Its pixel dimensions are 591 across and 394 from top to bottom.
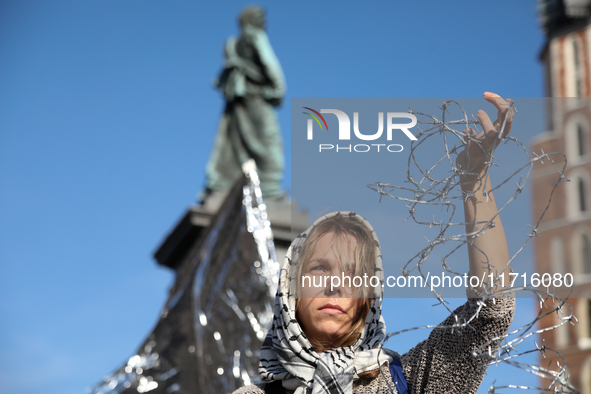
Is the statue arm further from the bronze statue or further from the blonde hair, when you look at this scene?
the blonde hair

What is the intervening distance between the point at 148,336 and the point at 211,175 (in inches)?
239

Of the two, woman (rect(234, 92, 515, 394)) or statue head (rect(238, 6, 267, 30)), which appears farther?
statue head (rect(238, 6, 267, 30))

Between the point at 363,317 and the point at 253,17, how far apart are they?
9.25 m

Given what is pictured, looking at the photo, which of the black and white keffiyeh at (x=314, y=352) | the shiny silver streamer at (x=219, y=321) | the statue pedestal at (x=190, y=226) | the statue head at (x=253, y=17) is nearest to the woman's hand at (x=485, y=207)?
the black and white keffiyeh at (x=314, y=352)

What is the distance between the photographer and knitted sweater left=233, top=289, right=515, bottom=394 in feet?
4.67

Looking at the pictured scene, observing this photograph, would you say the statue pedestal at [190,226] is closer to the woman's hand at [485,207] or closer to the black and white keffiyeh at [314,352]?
the black and white keffiyeh at [314,352]

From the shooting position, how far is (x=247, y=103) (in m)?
10.3

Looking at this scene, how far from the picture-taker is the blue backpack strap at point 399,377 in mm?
1543

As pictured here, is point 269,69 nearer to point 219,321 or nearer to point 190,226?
point 190,226

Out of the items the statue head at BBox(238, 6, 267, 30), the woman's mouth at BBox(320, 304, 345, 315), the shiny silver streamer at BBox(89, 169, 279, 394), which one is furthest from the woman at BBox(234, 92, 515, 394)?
the statue head at BBox(238, 6, 267, 30)

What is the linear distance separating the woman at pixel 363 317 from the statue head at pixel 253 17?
356 inches

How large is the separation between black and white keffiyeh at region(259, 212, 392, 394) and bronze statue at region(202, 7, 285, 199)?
8103mm

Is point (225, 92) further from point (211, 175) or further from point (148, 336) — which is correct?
A: point (148, 336)

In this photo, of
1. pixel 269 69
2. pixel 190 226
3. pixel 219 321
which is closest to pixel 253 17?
pixel 269 69
